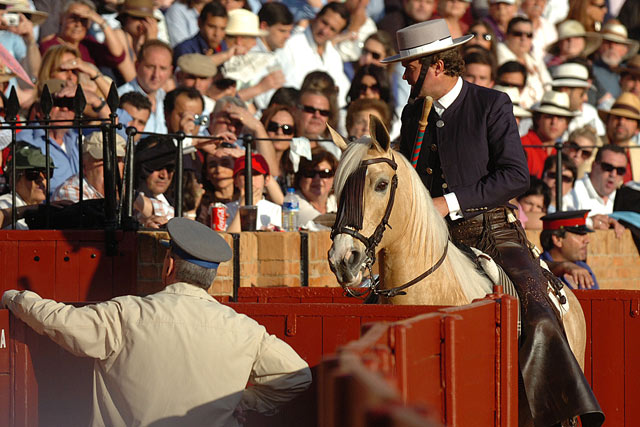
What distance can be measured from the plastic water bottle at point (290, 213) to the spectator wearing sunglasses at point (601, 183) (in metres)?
3.71

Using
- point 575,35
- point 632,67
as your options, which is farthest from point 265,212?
point 632,67

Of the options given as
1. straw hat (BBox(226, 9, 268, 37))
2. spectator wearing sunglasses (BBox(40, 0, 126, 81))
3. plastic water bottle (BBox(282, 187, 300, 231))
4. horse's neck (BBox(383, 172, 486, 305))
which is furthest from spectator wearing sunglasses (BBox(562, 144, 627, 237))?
horse's neck (BBox(383, 172, 486, 305))

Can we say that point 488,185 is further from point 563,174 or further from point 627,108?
point 627,108

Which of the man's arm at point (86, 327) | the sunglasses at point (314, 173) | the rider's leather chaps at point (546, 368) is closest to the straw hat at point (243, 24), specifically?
the sunglasses at point (314, 173)

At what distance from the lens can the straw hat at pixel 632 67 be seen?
49.9 ft

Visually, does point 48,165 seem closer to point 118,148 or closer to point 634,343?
point 118,148

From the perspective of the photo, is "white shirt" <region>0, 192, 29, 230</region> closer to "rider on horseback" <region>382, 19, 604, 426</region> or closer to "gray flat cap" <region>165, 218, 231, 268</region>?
"rider on horseback" <region>382, 19, 604, 426</region>

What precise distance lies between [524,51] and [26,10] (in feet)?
22.3

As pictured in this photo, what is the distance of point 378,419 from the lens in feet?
7.14

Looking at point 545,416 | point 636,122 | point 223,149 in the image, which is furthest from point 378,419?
point 636,122

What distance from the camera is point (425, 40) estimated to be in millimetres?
6004

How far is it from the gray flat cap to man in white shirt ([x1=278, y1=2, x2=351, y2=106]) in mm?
7612

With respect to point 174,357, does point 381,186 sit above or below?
above

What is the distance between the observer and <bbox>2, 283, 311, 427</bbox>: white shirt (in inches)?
178
